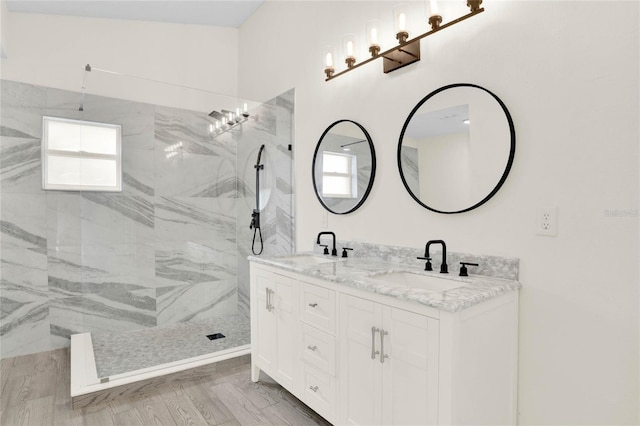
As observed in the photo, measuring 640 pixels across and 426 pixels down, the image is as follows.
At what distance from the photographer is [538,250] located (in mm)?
1574

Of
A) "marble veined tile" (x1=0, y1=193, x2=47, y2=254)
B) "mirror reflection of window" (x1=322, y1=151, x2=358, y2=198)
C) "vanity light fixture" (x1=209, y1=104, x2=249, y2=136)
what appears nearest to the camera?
"mirror reflection of window" (x1=322, y1=151, x2=358, y2=198)

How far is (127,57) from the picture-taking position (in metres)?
3.53

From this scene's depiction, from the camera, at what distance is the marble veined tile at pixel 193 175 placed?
304 cm

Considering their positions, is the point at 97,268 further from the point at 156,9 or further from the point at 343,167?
the point at 156,9

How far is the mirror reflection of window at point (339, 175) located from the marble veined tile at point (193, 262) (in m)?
1.18

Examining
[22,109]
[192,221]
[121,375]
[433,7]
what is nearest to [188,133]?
[192,221]

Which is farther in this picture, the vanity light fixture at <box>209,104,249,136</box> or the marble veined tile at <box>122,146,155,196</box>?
the vanity light fixture at <box>209,104,249,136</box>

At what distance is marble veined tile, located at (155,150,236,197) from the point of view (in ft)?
9.97

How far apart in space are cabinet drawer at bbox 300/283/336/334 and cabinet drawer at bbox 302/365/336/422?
0.84 ft

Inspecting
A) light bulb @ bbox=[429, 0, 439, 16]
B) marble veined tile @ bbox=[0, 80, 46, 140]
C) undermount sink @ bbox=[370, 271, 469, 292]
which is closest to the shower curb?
undermount sink @ bbox=[370, 271, 469, 292]

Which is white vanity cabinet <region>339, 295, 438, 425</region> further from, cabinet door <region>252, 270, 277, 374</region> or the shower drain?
the shower drain

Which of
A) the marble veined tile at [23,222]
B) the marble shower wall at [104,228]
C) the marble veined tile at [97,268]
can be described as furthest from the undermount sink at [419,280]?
the marble veined tile at [23,222]

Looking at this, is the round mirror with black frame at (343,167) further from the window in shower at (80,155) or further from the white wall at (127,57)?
the window in shower at (80,155)

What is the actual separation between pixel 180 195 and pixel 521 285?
103 inches
